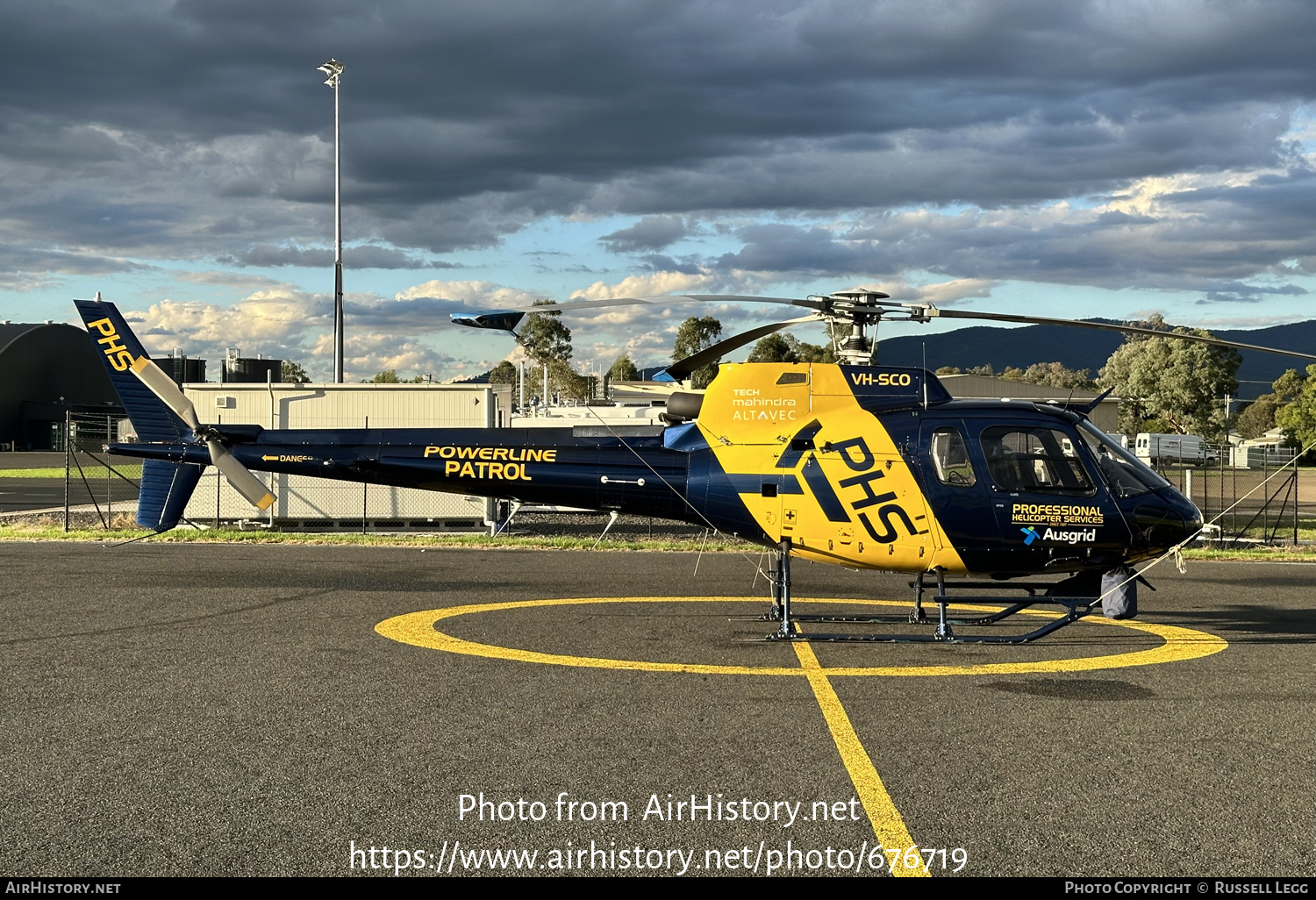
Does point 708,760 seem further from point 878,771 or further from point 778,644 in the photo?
point 778,644

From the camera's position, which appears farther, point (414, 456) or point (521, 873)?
point (414, 456)

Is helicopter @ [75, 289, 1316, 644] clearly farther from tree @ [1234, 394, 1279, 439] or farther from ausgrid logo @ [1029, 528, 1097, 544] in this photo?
tree @ [1234, 394, 1279, 439]

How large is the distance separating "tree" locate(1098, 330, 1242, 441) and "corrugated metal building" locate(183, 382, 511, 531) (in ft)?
231

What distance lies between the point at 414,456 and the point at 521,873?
7798 mm

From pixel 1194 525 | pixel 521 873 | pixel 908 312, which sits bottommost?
pixel 521 873

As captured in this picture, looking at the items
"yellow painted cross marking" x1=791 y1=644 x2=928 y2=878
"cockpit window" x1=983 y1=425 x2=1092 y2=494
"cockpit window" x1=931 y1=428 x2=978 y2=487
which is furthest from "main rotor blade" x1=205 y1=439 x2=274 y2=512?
"cockpit window" x1=983 y1=425 x2=1092 y2=494

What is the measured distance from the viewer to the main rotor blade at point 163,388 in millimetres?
13250

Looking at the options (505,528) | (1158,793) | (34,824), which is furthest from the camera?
(505,528)

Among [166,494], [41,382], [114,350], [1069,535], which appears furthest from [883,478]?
[41,382]

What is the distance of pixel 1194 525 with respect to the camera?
36.6ft

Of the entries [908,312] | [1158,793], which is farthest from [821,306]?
[1158,793]

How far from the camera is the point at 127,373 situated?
13414 millimetres

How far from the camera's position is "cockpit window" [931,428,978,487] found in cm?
1109

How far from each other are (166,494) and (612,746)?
8.97 m
